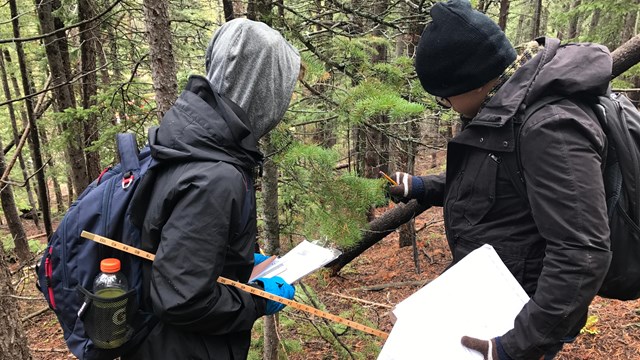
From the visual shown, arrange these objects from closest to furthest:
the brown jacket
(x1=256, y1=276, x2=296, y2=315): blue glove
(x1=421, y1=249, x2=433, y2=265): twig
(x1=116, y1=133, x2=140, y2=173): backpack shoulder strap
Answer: the brown jacket
(x1=116, y1=133, x2=140, y2=173): backpack shoulder strap
(x1=256, y1=276, x2=296, y2=315): blue glove
(x1=421, y1=249, x2=433, y2=265): twig

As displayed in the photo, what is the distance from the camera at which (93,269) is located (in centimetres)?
163

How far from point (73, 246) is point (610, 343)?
216 inches

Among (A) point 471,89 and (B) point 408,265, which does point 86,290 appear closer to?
(A) point 471,89

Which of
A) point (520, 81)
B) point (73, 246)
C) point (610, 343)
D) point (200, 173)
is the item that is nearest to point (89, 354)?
point (73, 246)

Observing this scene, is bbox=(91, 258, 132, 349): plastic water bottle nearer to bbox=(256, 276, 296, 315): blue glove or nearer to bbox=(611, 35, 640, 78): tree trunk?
bbox=(256, 276, 296, 315): blue glove

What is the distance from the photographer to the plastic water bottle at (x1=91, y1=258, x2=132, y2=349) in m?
1.56

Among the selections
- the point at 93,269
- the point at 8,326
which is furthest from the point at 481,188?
the point at 8,326

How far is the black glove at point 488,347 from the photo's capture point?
4.99 feet

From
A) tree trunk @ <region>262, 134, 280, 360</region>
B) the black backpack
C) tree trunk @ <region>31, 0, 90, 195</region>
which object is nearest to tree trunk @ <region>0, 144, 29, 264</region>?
tree trunk @ <region>31, 0, 90, 195</region>

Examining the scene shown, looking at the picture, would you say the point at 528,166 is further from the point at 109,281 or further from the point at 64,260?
the point at 64,260

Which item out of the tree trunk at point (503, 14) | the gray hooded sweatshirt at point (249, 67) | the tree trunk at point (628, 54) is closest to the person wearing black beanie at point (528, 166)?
the gray hooded sweatshirt at point (249, 67)

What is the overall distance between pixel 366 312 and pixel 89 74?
5.90m

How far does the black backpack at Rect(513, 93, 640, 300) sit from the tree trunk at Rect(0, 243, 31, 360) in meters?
3.04

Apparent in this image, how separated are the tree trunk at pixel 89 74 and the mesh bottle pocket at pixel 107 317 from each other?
14.4 ft
